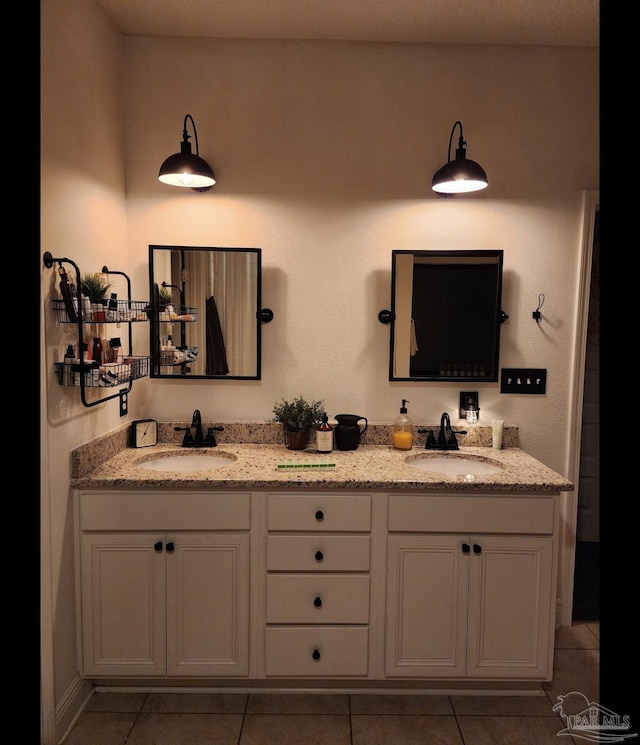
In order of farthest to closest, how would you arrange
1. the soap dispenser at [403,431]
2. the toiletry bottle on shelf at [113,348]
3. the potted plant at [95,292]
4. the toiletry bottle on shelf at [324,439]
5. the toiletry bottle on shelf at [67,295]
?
the soap dispenser at [403,431], the toiletry bottle on shelf at [324,439], the toiletry bottle on shelf at [113,348], the potted plant at [95,292], the toiletry bottle on shelf at [67,295]

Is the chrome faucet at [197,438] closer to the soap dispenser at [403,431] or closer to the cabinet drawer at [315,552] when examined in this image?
the cabinet drawer at [315,552]

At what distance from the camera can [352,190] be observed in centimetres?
250

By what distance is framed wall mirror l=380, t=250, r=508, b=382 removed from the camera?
98.5 inches

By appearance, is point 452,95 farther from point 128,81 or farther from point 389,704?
point 389,704

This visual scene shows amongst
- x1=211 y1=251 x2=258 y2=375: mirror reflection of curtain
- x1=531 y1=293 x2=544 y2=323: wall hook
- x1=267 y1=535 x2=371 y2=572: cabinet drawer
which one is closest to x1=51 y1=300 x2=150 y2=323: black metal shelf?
x1=211 y1=251 x2=258 y2=375: mirror reflection of curtain

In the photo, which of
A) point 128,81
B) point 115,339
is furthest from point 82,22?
point 115,339

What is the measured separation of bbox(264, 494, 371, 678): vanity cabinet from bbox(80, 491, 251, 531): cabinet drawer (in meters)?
0.14

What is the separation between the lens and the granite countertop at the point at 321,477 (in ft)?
6.61

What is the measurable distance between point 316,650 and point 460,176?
1.98 meters

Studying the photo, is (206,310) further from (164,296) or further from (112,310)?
(112,310)

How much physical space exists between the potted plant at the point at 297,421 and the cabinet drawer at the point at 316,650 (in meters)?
0.77

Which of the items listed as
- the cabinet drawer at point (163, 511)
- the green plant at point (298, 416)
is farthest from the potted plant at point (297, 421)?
the cabinet drawer at point (163, 511)
